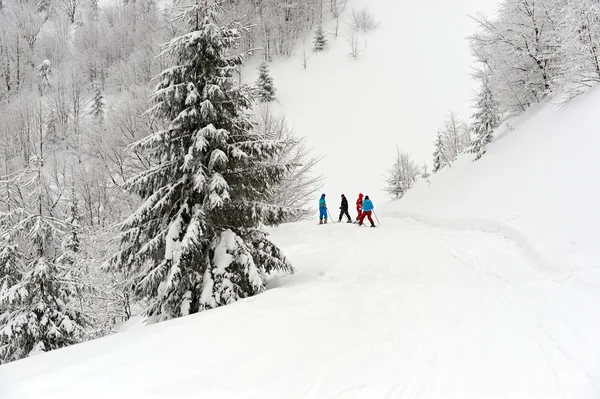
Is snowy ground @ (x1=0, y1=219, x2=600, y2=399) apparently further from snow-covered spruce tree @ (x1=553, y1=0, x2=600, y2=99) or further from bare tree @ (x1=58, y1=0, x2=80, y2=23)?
bare tree @ (x1=58, y1=0, x2=80, y2=23)

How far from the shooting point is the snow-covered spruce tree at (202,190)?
6.53 metres

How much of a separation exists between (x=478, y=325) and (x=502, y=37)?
1752 centimetres

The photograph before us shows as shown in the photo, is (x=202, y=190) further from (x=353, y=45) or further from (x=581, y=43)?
(x=353, y=45)

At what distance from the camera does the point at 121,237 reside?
22.6 ft

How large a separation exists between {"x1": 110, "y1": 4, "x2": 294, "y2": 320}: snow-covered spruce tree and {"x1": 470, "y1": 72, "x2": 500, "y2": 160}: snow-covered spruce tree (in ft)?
46.6

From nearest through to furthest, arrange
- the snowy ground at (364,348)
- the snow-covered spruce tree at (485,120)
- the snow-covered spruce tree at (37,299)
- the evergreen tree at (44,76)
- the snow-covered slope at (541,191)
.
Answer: the snowy ground at (364,348)
the snow-covered slope at (541,191)
the snow-covered spruce tree at (37,299)
the snow-covered spruce tree at (485,120)
the evergreen tree at (44,76)

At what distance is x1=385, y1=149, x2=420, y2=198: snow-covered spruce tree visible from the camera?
28.2 meters

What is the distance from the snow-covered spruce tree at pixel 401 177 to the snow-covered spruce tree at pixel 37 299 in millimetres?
23569

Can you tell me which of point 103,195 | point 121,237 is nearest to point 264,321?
point 121,237

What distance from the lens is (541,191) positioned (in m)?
9.48

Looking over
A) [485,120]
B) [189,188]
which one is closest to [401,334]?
[189,188]

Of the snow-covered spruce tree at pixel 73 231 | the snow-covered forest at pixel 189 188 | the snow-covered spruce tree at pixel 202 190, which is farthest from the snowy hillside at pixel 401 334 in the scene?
the snow-covered spruce tree at pixel 73 231

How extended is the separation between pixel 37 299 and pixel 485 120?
19990 millimetres

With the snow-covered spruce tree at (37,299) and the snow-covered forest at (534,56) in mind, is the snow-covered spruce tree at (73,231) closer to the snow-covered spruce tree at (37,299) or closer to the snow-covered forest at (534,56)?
the snow-covered spruce tree at (37,299)
